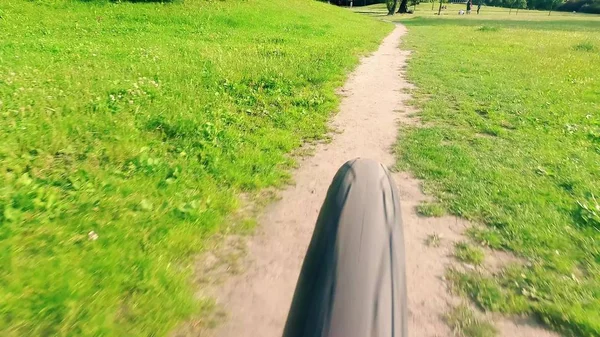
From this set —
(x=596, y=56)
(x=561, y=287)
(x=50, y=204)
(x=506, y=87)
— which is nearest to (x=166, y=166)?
(x=50, y=204)

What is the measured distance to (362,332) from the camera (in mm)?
1104

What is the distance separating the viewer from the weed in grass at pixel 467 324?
282cm

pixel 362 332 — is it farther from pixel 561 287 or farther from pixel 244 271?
pixel 561 287

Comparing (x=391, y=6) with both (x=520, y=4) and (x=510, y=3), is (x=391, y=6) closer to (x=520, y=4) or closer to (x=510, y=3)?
(x=510, y=3)

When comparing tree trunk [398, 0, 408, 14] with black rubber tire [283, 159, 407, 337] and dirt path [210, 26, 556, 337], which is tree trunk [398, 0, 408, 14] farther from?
black rubber tire [283, 159, 407, 337]

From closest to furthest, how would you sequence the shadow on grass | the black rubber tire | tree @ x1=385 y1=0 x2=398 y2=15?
the black rubber tire, the shadow on grass, tree @ x1=385 y1=0 x2=398 y2=15

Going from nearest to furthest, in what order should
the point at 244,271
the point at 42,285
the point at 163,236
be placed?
the point at 42,285 → the point at 244,271 → the point at 163,236

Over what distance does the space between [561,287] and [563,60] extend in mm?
16270

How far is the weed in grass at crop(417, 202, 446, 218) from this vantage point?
4.41 metres

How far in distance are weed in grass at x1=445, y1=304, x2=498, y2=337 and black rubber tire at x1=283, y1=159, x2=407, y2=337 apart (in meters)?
1.75

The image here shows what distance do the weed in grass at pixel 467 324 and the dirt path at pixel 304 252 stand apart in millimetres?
61

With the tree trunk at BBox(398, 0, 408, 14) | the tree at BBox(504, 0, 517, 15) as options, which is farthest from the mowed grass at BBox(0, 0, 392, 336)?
the tree at BBox(504, 0, 517, 15)

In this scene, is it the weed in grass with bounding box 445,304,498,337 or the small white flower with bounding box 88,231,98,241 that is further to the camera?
the small white flower with bounding box 88,231,98,241

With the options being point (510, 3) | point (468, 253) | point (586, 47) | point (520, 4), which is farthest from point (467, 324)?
point (520, 4)
